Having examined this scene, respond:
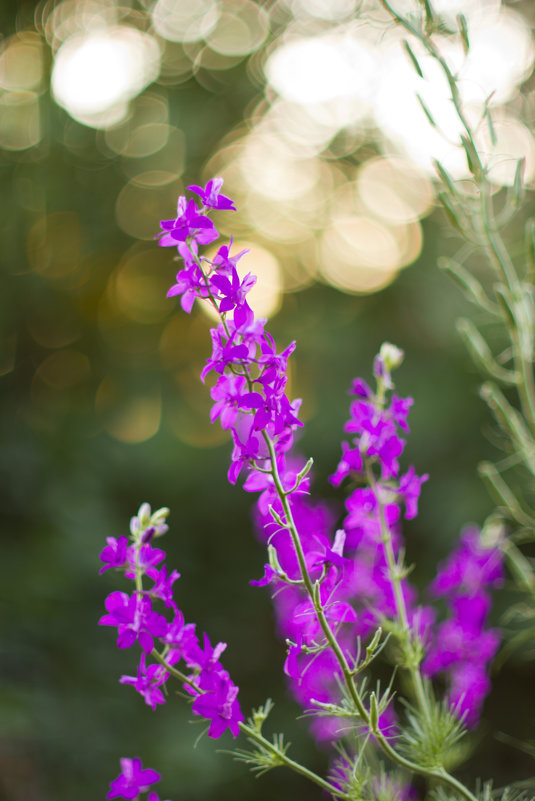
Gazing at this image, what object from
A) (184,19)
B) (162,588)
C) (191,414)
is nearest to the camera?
(162,588)

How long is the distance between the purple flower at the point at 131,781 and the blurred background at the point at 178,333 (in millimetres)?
1939

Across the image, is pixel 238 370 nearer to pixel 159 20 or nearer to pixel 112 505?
pixel 112 505

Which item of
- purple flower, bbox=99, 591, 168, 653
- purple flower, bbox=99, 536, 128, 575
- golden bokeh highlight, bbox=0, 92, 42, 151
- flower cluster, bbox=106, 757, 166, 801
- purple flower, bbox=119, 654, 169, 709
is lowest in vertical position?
golden bokeh highlight, bbox=0, 92, 42, 151

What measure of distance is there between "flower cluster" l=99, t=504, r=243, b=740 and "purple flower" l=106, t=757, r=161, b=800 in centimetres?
12

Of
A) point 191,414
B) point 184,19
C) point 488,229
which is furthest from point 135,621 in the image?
point 184,19

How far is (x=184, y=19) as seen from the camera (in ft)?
15.4

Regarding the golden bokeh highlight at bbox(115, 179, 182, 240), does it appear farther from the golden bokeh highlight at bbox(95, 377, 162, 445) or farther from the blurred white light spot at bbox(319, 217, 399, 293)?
the blurred white light spot at bbox(319, 217, 399, 293)

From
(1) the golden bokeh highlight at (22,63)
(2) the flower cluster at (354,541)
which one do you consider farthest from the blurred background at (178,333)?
(2) the flower cluster at (354,541)

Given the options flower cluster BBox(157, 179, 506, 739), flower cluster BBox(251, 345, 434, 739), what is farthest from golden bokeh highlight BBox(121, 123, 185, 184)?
flower cluster BBox(157, 179, 506, 739)

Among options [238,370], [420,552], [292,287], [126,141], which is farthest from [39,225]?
[238,370]

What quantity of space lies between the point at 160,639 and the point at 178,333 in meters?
4.19

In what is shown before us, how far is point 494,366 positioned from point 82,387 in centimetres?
341

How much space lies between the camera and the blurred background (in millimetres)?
3035

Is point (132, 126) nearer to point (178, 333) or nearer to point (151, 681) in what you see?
point (178, 333)
